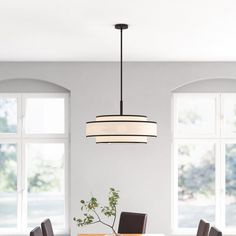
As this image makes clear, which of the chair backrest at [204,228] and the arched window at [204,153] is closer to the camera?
the chair backrest at [204,228]

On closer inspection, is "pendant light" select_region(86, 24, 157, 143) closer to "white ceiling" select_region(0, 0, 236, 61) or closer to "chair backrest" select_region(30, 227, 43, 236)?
"white ceiling" select_region(0, 0, 236, 61)

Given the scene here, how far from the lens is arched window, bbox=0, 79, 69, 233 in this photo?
245 inches

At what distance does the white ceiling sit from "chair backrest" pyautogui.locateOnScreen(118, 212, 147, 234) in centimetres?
183

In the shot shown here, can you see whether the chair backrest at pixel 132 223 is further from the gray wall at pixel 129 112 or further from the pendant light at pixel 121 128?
the pendant light at pixel 121 128

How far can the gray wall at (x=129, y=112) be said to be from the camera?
6016mm

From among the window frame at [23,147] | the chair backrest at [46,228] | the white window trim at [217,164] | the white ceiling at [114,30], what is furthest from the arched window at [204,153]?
the chair backrest at [46,228]

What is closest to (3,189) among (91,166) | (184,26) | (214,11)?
(91,166)

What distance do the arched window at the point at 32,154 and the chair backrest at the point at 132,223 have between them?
3.98 ft

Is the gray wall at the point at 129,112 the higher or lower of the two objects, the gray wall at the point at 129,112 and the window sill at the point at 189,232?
the higher

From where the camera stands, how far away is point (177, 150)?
6289 millimetres

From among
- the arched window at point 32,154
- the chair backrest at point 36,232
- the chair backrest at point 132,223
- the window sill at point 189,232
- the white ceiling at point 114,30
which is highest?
the white ceiling at point 114,30

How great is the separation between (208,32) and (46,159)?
2864 millimetres

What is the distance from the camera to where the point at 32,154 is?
247 inches

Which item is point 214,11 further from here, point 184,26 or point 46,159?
point 46,159
